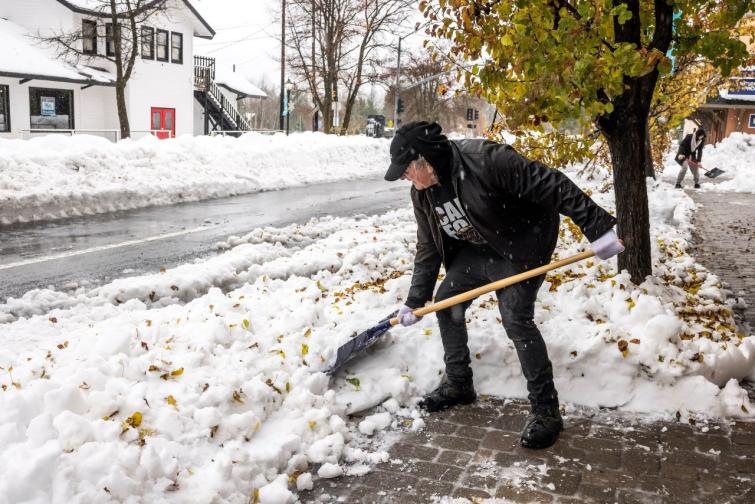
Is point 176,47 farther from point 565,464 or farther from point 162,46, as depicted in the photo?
point 565,464

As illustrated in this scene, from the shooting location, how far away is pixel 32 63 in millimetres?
26969

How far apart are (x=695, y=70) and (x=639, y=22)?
12932 millimetres

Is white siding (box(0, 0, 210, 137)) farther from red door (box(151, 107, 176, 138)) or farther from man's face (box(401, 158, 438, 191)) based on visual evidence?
man's face (box(401, 158, 438, 191))

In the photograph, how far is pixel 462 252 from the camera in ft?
13.7

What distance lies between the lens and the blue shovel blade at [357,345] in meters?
4.37

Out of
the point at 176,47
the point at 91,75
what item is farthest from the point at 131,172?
the point at 176,47

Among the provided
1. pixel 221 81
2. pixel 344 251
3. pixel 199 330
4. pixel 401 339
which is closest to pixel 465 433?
pixel 401 339

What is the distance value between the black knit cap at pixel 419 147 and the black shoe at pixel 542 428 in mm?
1443

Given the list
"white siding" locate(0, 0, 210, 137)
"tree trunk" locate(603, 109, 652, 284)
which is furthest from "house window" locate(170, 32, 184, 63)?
"tree trunk" locate(603, 109, 652, 284)

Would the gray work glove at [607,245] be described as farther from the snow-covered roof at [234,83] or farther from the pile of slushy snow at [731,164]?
the snow-covered roof at [234,83]

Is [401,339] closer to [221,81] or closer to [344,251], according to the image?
[344,251]

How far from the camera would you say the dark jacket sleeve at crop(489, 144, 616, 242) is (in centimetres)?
355

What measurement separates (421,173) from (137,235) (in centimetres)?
691

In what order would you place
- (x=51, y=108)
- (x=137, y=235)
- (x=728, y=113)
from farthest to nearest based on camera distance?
(x=728, y=113) < (x=51, y=108) < (x=137, y=235)
